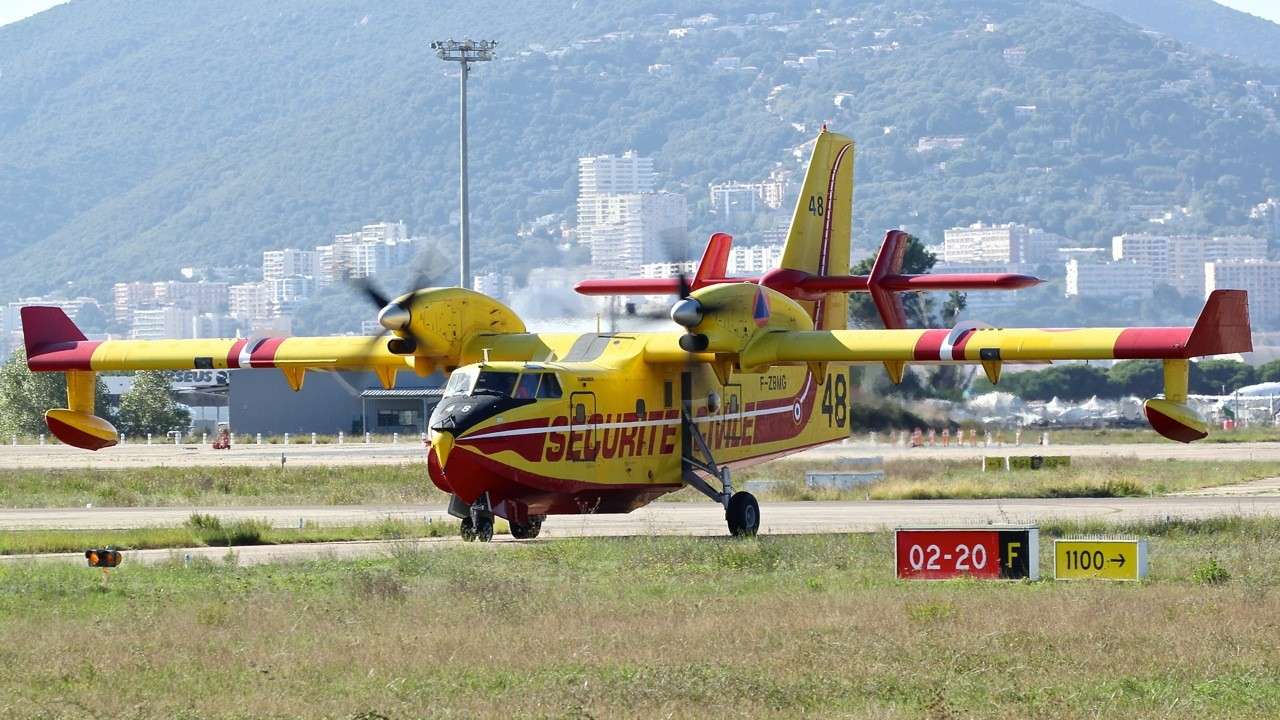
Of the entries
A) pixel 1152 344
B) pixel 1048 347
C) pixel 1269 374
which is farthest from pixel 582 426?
pixel 1269 374

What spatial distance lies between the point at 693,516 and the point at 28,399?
90.2 m

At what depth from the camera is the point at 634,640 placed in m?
19.9

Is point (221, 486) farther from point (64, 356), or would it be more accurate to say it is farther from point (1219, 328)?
point (1219, 328)

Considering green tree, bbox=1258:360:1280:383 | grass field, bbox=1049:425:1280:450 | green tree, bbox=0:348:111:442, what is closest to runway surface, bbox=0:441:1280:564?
grass field, bbox=1049:425:1280:450

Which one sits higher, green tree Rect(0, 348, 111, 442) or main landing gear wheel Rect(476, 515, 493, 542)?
main landing gear wheel Rect(476, 515, 493, 542)

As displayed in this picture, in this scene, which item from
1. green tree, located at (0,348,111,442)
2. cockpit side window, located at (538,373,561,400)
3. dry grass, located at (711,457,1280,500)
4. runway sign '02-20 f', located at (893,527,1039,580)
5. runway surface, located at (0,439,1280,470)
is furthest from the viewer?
green tree, located at (0,348,111,442)

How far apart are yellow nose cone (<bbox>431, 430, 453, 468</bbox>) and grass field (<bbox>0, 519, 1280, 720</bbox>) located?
195 cm

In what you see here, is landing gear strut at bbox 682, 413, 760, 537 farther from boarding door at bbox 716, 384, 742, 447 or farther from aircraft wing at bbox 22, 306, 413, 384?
aircraft wing at bbox 22, 306, 413, 384

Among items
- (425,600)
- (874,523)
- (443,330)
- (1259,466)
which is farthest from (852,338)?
(1259,466)

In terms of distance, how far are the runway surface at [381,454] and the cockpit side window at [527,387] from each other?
114 feet

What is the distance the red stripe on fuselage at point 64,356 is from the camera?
37.4 meters

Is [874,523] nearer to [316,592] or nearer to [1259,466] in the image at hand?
[316,592]

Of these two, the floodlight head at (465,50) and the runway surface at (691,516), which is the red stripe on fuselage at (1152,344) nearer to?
the runway surface at (691,516)

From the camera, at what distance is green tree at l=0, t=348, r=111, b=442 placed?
4673 inches
